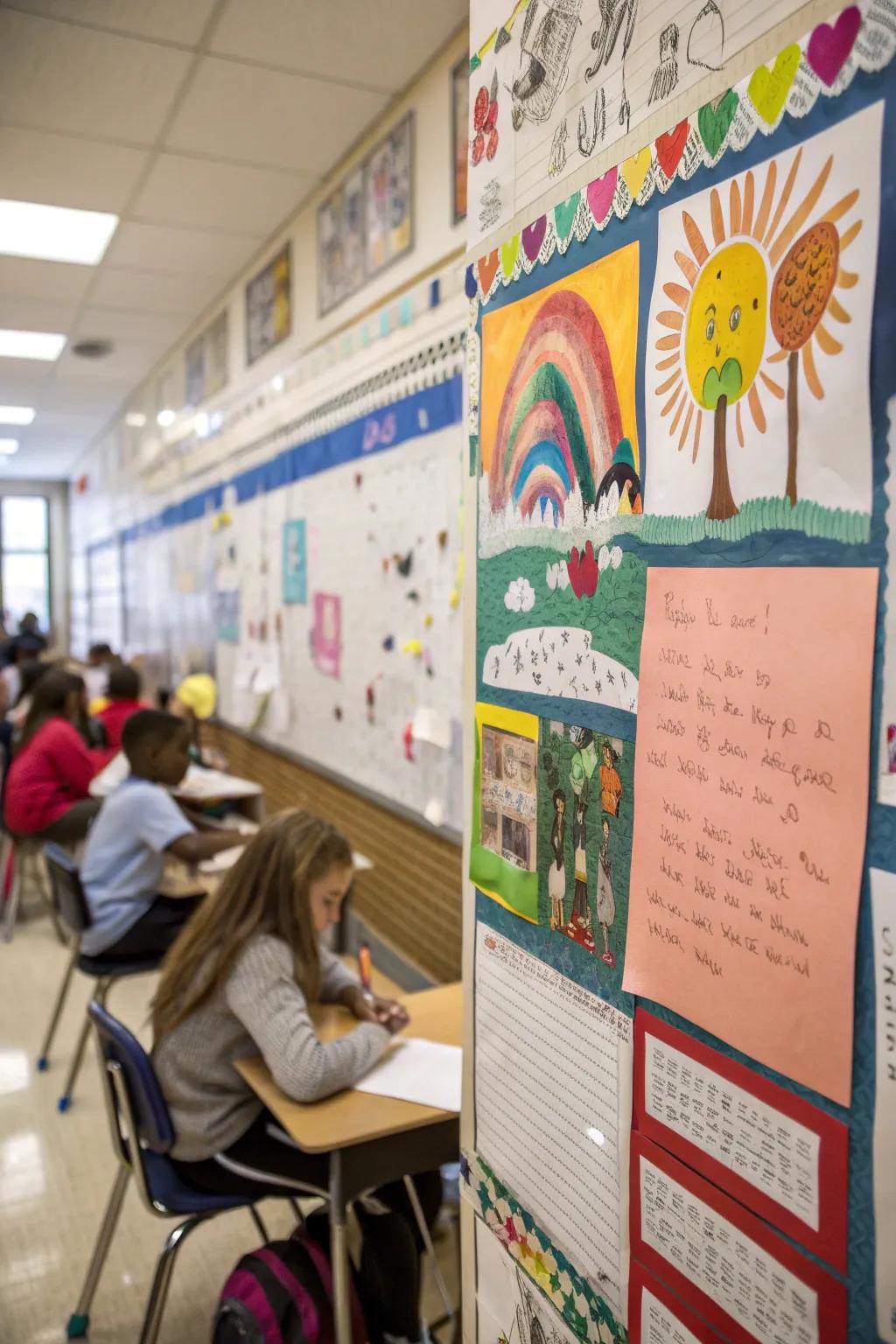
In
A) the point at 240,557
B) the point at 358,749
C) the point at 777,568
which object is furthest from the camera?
the point at 240,557

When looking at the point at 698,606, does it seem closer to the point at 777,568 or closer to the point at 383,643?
the point at 777,568

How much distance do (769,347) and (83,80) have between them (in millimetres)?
2935

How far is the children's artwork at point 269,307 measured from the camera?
4102mm

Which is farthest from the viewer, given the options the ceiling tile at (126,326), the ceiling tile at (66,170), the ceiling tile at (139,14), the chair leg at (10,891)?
the ceiling tile at (126,326)

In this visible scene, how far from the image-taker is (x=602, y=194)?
0.90m

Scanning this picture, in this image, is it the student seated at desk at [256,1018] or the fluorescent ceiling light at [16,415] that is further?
the fluorescent ceiling light at [16,415]

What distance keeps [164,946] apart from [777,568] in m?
2.67

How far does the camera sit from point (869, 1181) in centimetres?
66

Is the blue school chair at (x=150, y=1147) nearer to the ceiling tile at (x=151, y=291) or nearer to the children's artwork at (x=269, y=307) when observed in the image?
the children's artwork at (x=269, y=307)

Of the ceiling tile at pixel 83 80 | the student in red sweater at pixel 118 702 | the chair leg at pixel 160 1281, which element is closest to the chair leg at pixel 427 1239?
the chair leg at pixel 160 1281

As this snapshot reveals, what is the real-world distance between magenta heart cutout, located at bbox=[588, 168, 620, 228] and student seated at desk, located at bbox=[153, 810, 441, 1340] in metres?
1.30

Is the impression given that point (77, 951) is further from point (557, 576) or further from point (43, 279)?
point (43, 279)

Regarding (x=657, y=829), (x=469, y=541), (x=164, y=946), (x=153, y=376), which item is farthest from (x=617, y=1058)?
(x=153, y=376)

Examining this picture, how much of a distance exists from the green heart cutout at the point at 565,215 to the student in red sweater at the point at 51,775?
3.58 meters
